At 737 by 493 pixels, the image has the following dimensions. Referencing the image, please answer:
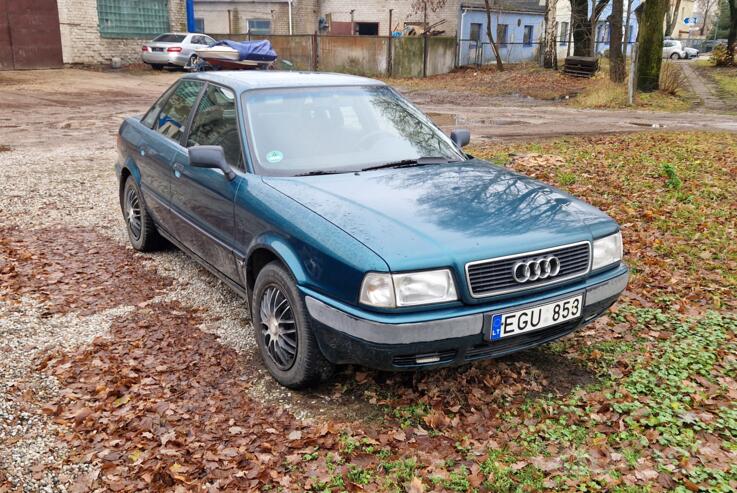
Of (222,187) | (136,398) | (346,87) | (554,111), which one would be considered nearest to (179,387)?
(136,398)

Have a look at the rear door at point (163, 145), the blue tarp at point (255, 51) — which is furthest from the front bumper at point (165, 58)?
the rear door at point (163, 145)

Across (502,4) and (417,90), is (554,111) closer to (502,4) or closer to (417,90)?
(417,90)

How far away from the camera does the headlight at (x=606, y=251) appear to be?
148 inches

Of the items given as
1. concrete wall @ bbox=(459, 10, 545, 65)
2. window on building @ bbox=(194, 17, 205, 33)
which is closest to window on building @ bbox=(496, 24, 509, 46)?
concrete wall @ bbox=(459, 10, 545, 65)

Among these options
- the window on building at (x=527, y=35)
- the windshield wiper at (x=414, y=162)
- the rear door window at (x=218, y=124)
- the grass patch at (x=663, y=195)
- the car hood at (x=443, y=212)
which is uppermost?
the window on building at (x=527, y=35)

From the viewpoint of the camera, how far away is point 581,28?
28.4 m

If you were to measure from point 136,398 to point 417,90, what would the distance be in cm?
2279

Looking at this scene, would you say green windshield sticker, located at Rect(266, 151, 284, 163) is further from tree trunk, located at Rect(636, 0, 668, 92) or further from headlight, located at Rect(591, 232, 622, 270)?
tree trunk, located at Rect(636, 0, 668, 92)

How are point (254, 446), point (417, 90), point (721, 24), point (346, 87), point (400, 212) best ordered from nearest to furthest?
1. point (254, 446)
2. point (400, 212)
3. point (346, 87)
4. point (417, 90)
5. point (721, 24)

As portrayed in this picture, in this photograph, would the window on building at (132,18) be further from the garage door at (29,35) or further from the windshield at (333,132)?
the windshield at (333,132)

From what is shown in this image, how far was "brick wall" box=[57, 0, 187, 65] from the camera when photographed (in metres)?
27.5

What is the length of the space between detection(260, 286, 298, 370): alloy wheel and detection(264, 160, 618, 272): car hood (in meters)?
0.55

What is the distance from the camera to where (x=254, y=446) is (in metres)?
3.31

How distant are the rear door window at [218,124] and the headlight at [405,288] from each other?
1512 millimetres
